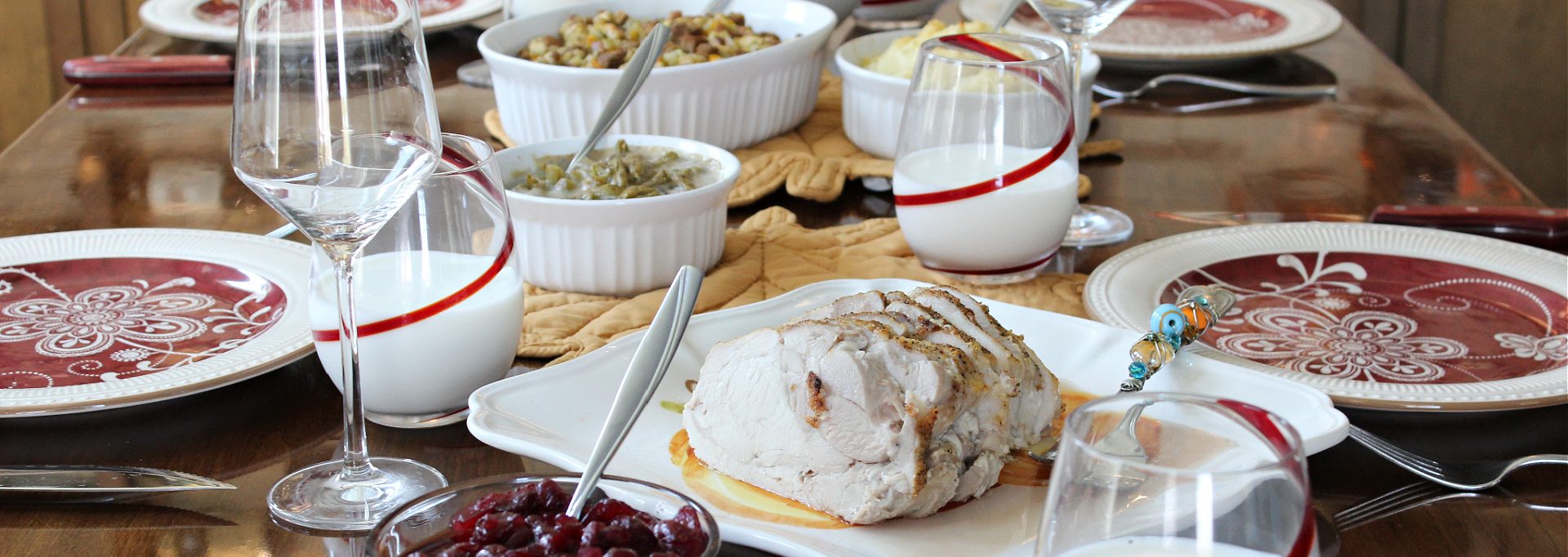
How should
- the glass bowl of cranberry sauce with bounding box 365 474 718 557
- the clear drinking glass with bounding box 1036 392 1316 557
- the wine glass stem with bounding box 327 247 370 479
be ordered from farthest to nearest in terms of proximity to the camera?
the wine glass stem with bounding box 327 247 370 479 → the glass bowl of cranberry sauce with bounding box 365 474 718 557 → the clear drinking glass with bounding box 1036 392 1316 557

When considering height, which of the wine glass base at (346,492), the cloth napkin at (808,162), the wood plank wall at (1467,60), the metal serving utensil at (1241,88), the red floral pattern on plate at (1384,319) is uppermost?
the metal serving utensil at (1241,88)

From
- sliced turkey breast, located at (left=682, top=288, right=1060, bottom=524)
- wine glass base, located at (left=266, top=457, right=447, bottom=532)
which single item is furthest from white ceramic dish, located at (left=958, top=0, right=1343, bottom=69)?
wine glass base, located at (left=266, top=457, right=447, bottom=532)

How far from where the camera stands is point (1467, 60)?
4.84 m

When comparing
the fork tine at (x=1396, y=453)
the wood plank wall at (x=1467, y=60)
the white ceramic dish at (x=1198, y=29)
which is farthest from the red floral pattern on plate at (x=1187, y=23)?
the wood plank wall at (x=1467, y=60)

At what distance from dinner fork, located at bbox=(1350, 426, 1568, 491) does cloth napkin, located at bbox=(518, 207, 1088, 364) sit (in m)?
0.43

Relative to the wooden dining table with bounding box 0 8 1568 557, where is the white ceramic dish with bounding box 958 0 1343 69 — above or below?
above

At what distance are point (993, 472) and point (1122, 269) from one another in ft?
1.85

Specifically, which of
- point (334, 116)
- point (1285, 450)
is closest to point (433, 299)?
point (334, 116)

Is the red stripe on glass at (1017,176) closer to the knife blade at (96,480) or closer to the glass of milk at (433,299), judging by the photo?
the glass of milk at (433,299)

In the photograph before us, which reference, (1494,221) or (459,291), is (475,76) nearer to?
(459,291)

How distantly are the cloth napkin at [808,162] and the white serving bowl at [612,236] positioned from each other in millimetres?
218

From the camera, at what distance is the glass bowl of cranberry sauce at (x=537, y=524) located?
798 mm

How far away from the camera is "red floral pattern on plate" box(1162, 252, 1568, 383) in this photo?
4.40ft

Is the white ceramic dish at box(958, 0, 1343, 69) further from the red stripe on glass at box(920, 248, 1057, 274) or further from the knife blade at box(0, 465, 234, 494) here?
the knife blade at box(0, 465, 234, 494)
